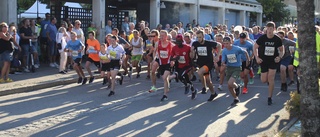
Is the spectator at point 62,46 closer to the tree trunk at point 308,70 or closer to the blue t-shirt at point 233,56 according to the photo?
the blue t-shirt at point 233,56

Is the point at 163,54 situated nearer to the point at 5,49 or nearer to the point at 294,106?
the point at 294,106

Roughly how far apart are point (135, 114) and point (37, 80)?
5447mm

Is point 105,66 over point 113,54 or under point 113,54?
under

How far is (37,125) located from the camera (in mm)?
7980

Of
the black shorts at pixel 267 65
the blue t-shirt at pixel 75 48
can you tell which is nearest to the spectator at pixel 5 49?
the blue t-shirt at pixel 75 48

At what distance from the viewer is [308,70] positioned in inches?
219

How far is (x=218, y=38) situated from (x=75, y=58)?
4.36 m

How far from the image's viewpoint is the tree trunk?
547 centimetres

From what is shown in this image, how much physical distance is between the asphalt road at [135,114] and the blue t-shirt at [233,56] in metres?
0.93

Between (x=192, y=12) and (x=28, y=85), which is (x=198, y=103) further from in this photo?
(x=192, y=12)

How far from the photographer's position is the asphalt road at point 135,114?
7570mm

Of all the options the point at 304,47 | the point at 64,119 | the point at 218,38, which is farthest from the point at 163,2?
the point at 304,47

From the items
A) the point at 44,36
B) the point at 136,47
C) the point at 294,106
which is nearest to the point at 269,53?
the point at 294,106

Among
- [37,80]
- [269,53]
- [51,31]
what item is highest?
[51,31]
